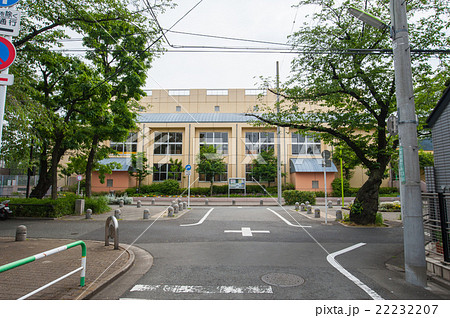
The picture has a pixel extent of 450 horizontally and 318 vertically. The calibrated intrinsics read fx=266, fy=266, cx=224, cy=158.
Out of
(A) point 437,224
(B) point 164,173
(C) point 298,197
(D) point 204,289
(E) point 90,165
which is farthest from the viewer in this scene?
(B) point 164,173

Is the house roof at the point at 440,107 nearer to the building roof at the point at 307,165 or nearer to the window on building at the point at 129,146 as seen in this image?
the building roof at the point at 307,165

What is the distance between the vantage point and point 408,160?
522 cm

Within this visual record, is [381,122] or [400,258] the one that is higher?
[381,122]

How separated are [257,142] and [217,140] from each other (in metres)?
5.54

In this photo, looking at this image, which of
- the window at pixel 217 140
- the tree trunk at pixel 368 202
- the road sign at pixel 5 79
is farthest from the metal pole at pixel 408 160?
the window at pixel 217 140

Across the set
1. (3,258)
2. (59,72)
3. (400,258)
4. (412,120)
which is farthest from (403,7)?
(59,72)

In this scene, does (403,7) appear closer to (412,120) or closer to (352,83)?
(412,120)

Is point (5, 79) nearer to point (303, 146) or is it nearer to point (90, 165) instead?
point (90, 165)

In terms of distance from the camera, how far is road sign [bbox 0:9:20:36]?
409 cm

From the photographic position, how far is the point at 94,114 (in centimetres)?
1462

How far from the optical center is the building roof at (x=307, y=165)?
32.5 metres

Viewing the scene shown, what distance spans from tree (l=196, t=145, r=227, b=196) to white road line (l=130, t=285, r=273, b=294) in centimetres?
2806

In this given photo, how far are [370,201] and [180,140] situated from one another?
2861cm

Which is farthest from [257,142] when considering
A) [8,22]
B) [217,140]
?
[8,22]
